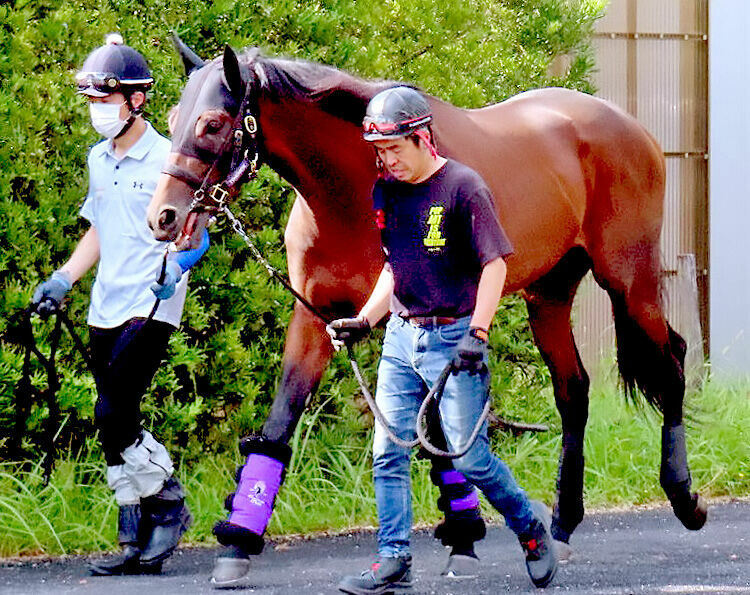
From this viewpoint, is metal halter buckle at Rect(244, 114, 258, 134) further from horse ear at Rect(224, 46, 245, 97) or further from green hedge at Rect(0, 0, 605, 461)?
green hedge at Rect(0, 0, 605, 461)

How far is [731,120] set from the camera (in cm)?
1073

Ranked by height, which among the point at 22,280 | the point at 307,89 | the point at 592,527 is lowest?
the point at 592,527

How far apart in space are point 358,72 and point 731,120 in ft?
12.9

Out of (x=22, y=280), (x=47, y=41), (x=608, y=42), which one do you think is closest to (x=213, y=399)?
(x=22, y=280)

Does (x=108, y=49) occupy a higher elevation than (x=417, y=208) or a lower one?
higher

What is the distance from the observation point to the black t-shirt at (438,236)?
5.40 meters

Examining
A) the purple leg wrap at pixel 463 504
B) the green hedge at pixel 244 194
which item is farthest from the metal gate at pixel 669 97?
the purple leg wrap at pixel 463 504

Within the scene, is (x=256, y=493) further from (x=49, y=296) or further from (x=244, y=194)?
(x=244, y=194)

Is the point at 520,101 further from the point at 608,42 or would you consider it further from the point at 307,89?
the point at 608,42

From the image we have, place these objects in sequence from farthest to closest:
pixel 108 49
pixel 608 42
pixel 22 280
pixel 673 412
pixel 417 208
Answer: pixel 608 42
pixel 673 412
pixel 22 280
pixel 108 49
pixel 417 208

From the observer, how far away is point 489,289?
5320 mm

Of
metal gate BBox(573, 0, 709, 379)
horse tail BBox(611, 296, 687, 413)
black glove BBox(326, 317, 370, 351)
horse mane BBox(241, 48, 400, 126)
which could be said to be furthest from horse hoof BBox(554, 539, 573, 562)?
metal gate BBox(573, 0, 709, 379)

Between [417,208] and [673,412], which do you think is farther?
[673,412]

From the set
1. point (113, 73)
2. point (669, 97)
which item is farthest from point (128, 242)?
point (669, 97)
